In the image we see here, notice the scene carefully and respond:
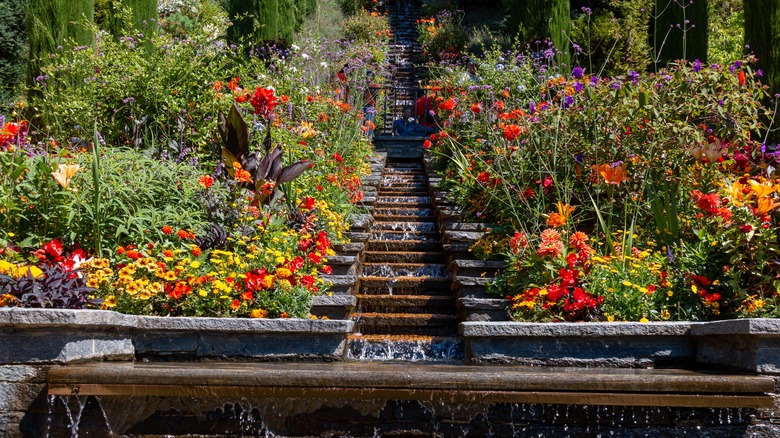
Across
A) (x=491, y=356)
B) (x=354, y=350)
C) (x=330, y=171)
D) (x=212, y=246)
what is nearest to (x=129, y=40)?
(x=330, y=171)

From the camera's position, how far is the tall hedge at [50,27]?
411 inches

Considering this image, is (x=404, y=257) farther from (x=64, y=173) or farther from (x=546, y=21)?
(x=546, y=21)

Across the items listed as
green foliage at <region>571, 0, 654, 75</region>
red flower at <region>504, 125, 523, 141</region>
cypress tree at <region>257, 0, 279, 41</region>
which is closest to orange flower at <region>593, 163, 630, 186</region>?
red flower at <region>504, 125, 523, 141</region>

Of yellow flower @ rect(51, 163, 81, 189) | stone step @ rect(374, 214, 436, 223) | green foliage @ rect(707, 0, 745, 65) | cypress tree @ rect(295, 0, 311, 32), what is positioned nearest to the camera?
yellow flower @ rect(51, 163, 81, 189)

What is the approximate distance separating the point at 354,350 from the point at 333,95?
5.21m

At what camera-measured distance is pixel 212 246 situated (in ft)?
21.1

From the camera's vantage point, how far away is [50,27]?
1053 centimetres

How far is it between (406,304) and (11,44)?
14256mm

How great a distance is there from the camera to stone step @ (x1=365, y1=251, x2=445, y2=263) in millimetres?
7938

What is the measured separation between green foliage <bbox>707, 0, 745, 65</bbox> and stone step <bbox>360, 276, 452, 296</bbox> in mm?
7746

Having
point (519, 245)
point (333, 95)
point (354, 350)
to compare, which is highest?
point (333, 95)

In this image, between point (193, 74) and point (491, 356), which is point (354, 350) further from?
point (193, 74)

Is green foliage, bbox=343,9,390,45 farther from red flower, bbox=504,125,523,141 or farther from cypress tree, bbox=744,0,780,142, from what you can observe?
red flower, bbox=504,125,523,141

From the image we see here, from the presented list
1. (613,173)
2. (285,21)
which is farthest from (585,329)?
(285,21)
